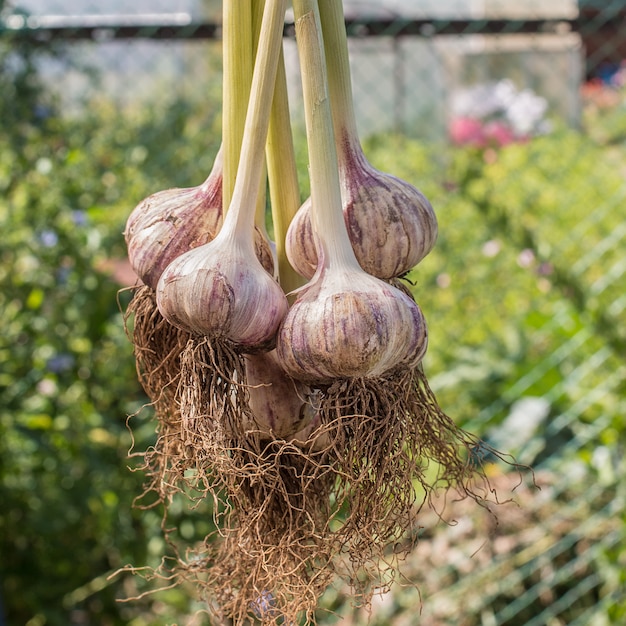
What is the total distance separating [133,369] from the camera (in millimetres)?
1940

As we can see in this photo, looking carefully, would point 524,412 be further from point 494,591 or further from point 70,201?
point 70,201

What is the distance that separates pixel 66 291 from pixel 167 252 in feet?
4.77

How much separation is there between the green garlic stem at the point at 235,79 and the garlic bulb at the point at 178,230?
0.02m

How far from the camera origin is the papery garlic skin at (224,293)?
1.58 ft

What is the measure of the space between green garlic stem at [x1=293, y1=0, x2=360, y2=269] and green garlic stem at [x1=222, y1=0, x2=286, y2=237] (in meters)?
0.02

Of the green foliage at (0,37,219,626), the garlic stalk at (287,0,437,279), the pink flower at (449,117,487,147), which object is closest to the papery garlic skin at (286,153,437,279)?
the garlic stalk at (287,0,437,279)

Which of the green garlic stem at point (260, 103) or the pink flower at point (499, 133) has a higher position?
the green garlic stem at point (260, 103)

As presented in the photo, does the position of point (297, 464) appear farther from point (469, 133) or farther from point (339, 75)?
point (469, 133)

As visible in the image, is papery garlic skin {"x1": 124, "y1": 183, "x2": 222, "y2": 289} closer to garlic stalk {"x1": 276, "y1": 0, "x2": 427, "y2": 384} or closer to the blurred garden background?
garlic stalk {"x1": 276, "y1": 0, "x2": 427, "y2": 384}

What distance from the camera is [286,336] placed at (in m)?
→ 0.48

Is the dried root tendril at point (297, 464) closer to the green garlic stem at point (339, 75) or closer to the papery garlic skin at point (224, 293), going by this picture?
the papery garlic skin at point (224, 293)

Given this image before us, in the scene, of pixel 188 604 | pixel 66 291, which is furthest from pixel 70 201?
pixel 188 604

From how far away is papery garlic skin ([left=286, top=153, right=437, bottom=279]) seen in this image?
52 cm

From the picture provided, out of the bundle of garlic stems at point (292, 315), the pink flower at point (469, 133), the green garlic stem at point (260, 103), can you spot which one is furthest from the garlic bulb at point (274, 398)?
the pink flower at point (469, 133)
